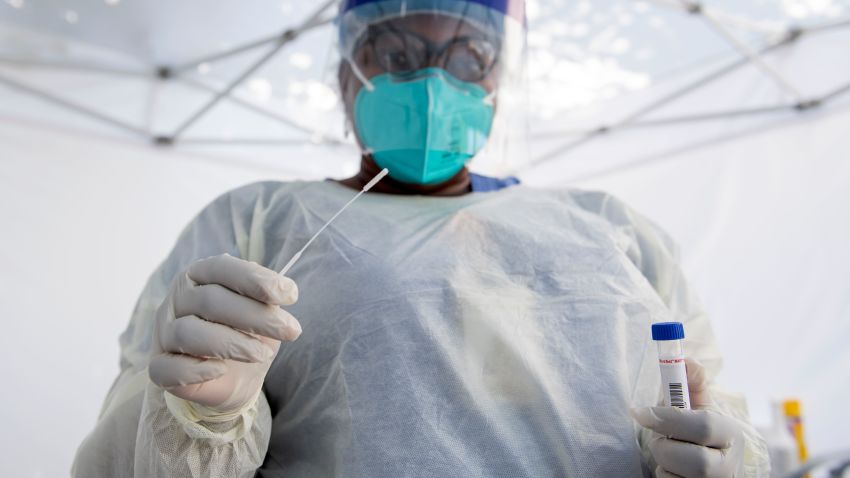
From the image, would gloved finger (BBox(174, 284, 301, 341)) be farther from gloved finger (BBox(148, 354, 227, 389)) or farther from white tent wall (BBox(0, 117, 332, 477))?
white tent wall (BBox(0, 117, 332, 477))

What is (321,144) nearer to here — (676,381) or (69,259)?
(69,259)

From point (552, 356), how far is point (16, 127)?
2.66 m

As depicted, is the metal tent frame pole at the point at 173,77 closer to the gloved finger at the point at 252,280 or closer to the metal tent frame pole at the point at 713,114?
the metal tent frame pole at the point at 713,114

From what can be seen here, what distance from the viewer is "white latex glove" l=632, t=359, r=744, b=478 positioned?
0.62 m

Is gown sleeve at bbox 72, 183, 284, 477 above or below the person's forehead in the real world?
below

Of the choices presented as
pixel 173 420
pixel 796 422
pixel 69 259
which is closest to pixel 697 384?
pixel 173 420

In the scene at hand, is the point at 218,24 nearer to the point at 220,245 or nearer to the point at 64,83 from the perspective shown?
the point at 64,83

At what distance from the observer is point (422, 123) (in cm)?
85

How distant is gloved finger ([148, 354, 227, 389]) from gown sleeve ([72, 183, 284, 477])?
0.22 ft

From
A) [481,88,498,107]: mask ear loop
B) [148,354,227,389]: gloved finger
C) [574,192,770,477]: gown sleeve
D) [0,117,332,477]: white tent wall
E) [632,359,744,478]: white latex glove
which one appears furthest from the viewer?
[0,117,332,477]: white tent wall

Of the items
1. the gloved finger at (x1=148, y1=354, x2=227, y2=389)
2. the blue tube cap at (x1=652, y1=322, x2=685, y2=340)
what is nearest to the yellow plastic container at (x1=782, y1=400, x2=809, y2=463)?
the blue tube cap at (x1=652, y1=322, x2=685, y2=340)

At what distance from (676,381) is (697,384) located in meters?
0.12

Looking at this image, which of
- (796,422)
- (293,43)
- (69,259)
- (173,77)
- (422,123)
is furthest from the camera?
(173,77)

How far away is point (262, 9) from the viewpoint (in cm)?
236
